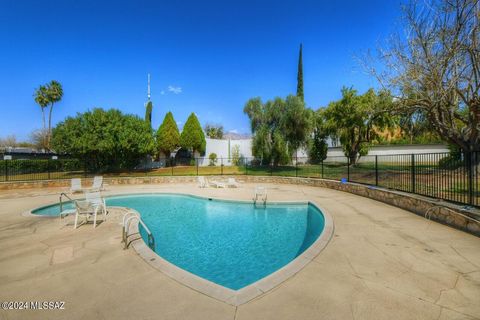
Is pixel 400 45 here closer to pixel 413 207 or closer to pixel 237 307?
pixel 413 207

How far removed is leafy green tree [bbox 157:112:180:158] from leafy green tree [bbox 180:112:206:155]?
0.86 metres

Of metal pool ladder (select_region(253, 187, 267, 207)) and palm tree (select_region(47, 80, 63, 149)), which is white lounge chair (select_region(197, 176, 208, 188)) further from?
palm tree (select_region(47, 80, 63, 149))

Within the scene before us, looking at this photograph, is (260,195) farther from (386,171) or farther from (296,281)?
(296,281)

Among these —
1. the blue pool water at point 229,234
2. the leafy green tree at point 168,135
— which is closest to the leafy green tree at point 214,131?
the leafy green tree at point 168,135

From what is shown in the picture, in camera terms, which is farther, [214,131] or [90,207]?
[214,131]

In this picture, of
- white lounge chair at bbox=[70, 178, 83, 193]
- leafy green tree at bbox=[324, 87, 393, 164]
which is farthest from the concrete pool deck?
leafy green tree at bbox=[324, 87, 393, 164]

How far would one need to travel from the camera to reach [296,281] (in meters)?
3.26

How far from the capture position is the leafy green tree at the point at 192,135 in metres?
28.4

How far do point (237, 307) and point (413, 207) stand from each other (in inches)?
275

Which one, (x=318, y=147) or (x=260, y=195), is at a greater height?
(x=318, y=147)

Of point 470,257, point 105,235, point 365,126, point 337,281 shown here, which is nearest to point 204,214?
point 105,235

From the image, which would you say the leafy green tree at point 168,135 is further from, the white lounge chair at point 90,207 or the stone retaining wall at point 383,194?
the white lounge chair at point 90,207

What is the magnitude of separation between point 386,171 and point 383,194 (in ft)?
7.76

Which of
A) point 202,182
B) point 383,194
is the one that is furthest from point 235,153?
point 383,194
